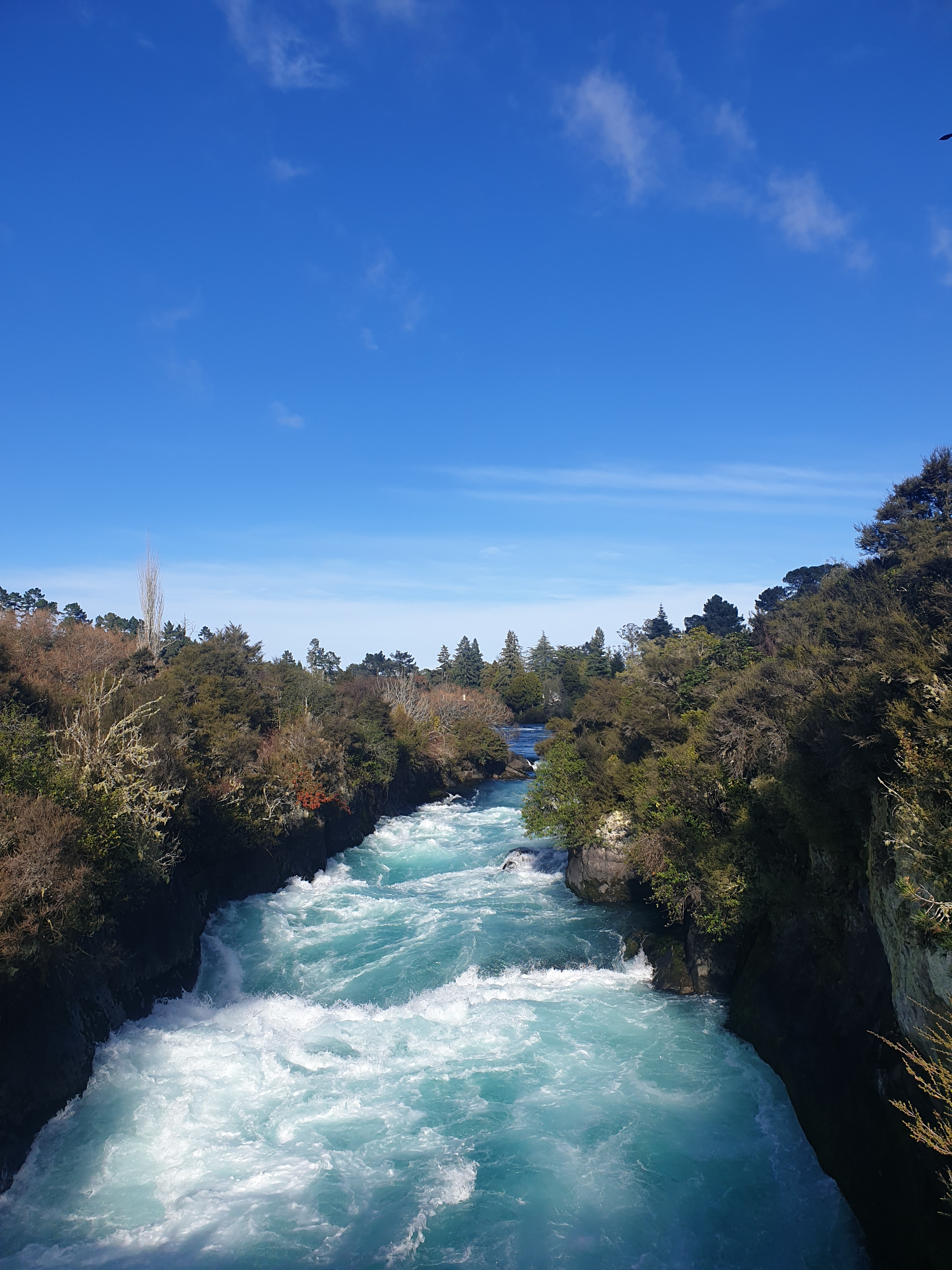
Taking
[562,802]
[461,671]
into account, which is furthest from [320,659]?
[562,802]

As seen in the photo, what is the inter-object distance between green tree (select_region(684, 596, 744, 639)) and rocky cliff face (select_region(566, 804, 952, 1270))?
227ft

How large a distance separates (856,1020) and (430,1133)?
836 centimetres

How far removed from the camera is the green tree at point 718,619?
274 feet

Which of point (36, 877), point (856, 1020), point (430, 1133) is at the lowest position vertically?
point (430, 1133)

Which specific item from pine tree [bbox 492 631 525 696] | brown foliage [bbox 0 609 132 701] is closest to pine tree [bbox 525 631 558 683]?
pine tree [bbox 492 631 525 696]

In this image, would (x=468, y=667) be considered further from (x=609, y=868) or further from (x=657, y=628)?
(x=609, y=868)

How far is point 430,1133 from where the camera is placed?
44.2 feet

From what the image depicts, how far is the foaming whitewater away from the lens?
35.7ft

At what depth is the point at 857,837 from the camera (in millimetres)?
13398

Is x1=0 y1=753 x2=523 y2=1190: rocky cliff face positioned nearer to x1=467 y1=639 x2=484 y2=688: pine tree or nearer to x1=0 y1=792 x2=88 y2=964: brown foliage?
x1=0 y1=792 x2=88 y2=964: brown foliage

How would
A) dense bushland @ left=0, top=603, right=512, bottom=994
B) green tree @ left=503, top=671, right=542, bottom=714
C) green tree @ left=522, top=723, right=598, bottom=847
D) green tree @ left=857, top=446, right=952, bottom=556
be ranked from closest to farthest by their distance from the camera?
dense bushland @ left=0, top=603, right=512, bottom=994 < green tree @ left=522, top=723, right=598, bottom=847 < green tree @ left=857, top=446, right=952, bottom=556 < green tree @ left=503, top=671, right=542, bottom=714

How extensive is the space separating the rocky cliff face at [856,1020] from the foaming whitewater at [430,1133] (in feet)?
2.16

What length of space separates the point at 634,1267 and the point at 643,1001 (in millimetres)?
8409

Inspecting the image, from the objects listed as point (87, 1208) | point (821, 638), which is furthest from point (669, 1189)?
point (821, 638)
